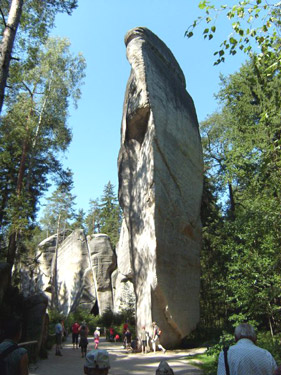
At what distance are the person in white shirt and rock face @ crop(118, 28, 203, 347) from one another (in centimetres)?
999

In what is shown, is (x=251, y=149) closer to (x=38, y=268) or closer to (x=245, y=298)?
(x=245, y=298)

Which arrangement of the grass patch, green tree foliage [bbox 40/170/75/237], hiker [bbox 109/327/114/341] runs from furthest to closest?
green tree foliage [bbox 40/170/75/237]
hiker [bbox 109/327/114/341]
the grass patch

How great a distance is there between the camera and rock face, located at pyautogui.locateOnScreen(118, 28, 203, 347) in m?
12.8

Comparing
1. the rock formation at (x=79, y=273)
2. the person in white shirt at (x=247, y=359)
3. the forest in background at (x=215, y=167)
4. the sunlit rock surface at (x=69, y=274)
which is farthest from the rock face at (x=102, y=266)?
the person in white shirt at (x=247, y=359)

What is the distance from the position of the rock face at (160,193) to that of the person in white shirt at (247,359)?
9994mm

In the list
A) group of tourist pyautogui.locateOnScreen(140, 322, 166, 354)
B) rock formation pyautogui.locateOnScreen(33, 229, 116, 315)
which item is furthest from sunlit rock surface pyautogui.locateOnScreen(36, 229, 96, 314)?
group of tourist pyautogui.locateOnScreen(140, 322, 166, 354)

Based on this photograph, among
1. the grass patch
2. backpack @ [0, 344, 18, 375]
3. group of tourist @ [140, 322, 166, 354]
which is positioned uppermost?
backpack @ [0, 344, 18, 375]

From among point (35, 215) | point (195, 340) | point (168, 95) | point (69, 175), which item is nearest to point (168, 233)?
point (195, 340)

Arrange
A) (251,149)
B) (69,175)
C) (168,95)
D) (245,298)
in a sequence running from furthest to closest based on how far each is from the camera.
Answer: (69,175) < (251,149) < (168,95) < (245,298)

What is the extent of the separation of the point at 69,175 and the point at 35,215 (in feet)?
10.6

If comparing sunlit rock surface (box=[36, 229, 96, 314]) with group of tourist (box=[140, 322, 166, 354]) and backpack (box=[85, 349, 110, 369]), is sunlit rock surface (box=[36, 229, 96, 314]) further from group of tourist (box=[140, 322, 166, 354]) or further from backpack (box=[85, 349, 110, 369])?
backpack (box=[85, 349, 110, 369])

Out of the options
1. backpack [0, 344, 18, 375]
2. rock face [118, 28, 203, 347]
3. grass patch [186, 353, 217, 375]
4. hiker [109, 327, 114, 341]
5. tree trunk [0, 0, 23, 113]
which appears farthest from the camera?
hiker [109, 327, 114, 341]

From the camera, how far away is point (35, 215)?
19.9m

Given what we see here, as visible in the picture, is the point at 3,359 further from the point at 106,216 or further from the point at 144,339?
the point at 106,216
